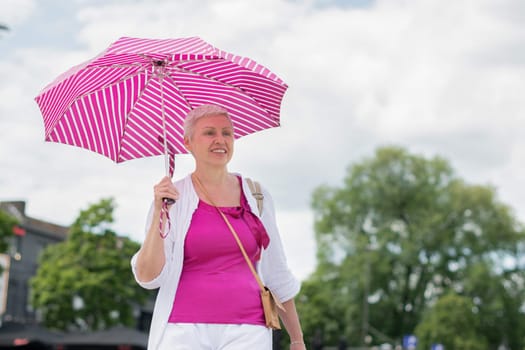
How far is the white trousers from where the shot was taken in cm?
371

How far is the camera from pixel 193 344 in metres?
3.70

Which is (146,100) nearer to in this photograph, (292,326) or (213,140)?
(213,140)

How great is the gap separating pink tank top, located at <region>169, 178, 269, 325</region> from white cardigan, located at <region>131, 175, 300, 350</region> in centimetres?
4

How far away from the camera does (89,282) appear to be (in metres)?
38.3

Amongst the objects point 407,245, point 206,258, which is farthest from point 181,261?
point 407,245

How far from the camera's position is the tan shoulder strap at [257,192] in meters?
4.20

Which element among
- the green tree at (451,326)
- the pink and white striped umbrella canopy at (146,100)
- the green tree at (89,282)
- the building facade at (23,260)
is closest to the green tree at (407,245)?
the green tree at (451,326)

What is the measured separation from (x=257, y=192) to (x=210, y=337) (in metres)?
0.82

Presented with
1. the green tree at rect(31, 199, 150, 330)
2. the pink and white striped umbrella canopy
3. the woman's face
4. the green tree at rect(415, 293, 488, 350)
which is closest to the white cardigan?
the woman's face

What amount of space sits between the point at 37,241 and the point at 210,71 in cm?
5889

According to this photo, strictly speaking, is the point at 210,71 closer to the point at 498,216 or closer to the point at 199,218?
the point at 199,218

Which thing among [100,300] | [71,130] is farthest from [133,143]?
[100,300]

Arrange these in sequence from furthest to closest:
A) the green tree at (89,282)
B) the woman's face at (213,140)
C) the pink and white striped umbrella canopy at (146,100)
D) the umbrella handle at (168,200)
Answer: the green tree at (89,282)
the pink and white striped umbrella canopy at (146,100)
the woman's face at (213,140)
the umbrella handle at (168,200)

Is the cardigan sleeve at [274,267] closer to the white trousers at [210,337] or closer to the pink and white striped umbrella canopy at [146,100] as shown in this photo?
the white trousers at [210,337]
